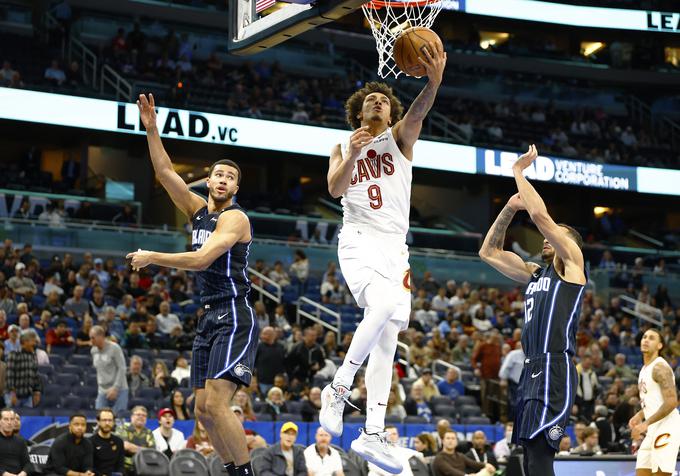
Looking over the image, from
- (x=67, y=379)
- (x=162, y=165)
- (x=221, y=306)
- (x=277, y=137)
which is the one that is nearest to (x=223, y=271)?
(x=221, y=306)

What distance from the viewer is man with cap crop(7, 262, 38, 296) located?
1908 cm

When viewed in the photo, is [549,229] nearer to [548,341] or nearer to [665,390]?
[548,341]

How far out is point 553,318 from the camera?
7.61 meters

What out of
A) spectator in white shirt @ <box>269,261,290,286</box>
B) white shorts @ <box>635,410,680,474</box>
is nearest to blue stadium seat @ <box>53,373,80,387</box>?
spectator in white shirt @ <box>269,261,290,286</box>

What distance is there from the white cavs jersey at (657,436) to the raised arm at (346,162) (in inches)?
174

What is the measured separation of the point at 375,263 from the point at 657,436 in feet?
13.6

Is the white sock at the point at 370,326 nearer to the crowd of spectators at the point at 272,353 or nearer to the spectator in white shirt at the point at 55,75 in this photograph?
the crowd of spectators at the point at 272,353

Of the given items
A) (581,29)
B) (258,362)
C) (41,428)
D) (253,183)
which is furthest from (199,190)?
(581,29)

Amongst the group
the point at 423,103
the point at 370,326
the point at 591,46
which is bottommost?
the point at 370,326

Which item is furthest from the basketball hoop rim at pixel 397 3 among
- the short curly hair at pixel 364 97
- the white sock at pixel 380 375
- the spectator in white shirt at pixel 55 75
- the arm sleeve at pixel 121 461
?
the spectator in white shirt at pixel 55 75

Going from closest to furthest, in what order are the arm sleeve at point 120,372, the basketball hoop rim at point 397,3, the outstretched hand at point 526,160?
the outstretched hand at point 526,160, the basketball hoop rim at point 397,3, the arm sleeve at point 120,372

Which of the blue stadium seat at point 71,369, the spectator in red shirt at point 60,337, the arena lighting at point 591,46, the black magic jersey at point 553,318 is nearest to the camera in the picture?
the black magic jersey at point 553,318

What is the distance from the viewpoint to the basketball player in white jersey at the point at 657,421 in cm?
970

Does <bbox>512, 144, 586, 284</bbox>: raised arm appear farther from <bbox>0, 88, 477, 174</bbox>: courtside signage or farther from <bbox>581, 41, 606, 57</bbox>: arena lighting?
<bbox>581, 41, 606, 57</bbox>: arena lighting
